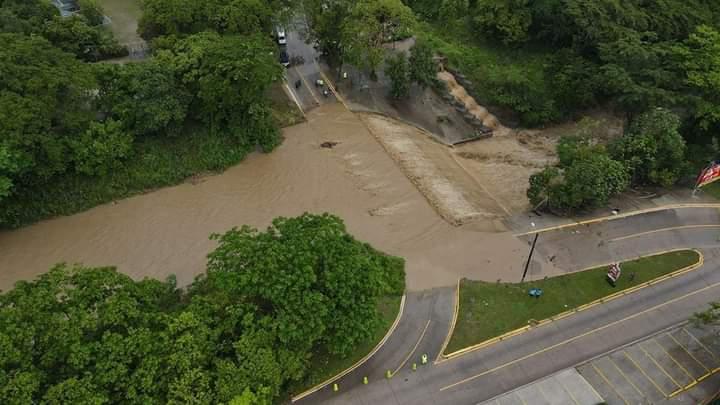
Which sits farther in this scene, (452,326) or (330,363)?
(452,326)

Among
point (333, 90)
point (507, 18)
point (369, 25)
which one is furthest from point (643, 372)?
A: point (507, 18)

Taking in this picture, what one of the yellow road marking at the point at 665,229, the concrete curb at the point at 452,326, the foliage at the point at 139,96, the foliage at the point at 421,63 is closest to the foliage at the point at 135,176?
the foliage at the point at 139,96

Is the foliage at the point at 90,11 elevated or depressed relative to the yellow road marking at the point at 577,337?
elevated

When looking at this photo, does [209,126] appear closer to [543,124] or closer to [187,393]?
[187,393]

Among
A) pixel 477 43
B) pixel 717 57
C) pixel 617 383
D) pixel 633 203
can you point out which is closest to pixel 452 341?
pixel 617 383

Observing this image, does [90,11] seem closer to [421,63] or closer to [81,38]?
[81,38]

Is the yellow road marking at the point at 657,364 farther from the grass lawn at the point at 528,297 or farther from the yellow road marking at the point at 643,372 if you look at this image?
the grass lawn at the point at 528,297
